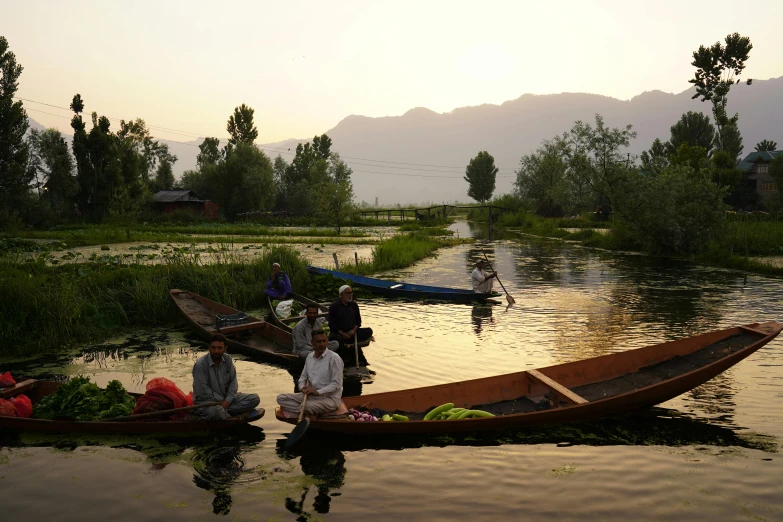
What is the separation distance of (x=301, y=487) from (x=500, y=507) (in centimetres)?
233

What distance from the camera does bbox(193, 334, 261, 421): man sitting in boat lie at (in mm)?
7852

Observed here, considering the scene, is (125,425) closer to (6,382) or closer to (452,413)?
(6,382)

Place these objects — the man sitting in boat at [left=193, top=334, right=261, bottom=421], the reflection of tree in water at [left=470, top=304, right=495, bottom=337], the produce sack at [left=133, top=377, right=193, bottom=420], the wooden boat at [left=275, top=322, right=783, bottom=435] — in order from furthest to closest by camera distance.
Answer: the reflection of tree in water at [left=470, top=304, right=495, bottom=337] → the produce sack at [left=133, top=377, right=193, bottom=420] → the man sitting in boat at [left=193, top=334, right=261, bottom=421] → the wooden boat at [left=275, top=322, right=783, bottom=435]

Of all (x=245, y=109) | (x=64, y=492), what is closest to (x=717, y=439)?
(x=64, y=492)

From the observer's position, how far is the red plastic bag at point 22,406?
8.31 meters

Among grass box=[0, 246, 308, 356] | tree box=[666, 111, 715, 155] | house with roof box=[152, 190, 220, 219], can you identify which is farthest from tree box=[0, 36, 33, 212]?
tree box=[666, 111, 715, 155]

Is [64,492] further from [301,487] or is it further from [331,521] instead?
[331,521]

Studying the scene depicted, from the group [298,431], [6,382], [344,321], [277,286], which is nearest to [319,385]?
[298,431]

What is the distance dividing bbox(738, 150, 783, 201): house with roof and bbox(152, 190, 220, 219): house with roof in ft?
190

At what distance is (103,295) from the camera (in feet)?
51.1

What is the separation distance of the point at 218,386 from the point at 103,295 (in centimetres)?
933

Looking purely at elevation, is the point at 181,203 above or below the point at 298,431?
above

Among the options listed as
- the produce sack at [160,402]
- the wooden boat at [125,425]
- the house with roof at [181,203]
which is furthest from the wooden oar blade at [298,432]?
the house with roof at [181,203]

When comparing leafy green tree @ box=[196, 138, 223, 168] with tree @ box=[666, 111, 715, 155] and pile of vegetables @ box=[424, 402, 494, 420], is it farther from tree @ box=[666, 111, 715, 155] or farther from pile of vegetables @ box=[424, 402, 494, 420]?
pile of vegetables @ box=[424, 402, 494, 420]
